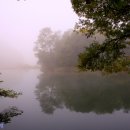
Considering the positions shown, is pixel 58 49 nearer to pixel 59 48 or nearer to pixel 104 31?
pixel 59 48

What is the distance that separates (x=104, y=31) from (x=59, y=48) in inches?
3132

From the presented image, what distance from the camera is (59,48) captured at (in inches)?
3629

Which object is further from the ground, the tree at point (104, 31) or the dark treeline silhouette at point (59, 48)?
the dark treeline silhouette at point (59, 48)

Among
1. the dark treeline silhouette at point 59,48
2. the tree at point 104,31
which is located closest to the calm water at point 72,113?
the tree at point 104,31

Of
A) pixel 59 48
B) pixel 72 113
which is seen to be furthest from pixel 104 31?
pixel 59 48

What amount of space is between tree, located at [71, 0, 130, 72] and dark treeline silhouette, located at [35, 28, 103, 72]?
70.3 m

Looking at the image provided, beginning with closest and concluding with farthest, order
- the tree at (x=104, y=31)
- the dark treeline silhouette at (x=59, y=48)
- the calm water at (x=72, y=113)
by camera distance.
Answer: the tree at (x=104, y=31) → the calm water at (x=72, y=113) → the dark treeline silhouette at (x=59, y=48)

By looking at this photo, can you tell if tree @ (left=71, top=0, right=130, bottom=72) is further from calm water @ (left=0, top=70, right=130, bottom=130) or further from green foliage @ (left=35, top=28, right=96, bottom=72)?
green foliage @ (left=35, top=28, right=96, bottom=72)

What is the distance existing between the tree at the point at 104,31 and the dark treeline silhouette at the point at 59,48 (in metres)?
70.3

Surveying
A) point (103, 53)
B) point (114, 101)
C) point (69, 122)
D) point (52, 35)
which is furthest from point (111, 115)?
point (52, 35)

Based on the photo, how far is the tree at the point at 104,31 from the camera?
1198 cm

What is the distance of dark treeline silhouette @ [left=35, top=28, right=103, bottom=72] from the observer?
3369 inches

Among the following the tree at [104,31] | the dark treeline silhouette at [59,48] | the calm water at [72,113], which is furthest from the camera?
the dark treeline silhouette at [59,48]

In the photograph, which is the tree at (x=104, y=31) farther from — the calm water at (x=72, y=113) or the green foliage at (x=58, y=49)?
the green foliage at (x=58, y=49)
